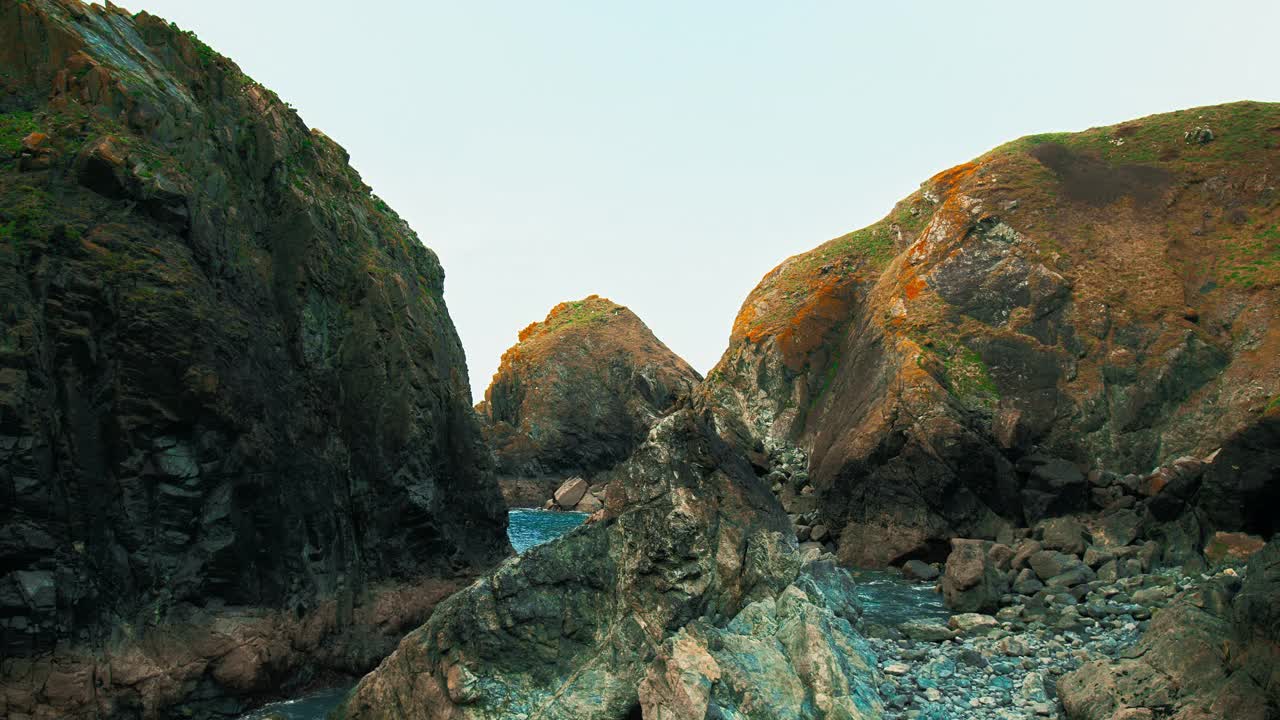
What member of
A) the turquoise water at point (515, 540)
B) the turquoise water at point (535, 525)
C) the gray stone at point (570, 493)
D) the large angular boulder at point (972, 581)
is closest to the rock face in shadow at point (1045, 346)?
the large angular boulder at point (972, 581)

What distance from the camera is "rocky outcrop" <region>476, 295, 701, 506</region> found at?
88875mm

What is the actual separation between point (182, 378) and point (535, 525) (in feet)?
149

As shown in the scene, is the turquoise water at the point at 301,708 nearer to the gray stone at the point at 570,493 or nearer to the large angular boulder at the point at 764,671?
the large angular boulder at the point at 764,671

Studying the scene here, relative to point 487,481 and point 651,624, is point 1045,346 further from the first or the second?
point 651,624

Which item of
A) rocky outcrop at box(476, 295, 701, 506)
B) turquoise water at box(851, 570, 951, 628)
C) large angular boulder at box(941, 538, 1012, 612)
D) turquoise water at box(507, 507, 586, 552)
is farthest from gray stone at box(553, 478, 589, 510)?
large angular boulder at box(941, 538, 1012, 612)

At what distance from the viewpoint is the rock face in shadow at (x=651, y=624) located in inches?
523

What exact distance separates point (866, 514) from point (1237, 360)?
779 inches

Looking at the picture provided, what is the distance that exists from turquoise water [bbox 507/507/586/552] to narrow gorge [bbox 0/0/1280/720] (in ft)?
56.2

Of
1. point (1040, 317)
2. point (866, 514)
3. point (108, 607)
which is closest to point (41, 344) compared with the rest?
point (108, 607)

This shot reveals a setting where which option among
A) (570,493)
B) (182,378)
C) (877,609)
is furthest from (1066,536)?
(570,493)

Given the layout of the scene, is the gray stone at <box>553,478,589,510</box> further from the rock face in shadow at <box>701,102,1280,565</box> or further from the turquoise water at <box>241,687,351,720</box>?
the turquoise water at <box>241,687,351,720</box>

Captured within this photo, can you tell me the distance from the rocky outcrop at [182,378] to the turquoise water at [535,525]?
759 inches

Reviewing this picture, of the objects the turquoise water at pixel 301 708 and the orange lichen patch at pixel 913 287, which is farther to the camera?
the orange lichen patch at pixel 913 287

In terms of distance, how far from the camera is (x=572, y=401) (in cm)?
9150
